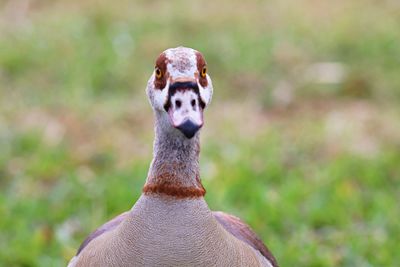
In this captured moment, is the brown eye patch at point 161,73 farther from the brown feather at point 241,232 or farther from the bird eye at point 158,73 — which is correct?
the brown feather at point 241,232

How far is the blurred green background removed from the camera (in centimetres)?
447

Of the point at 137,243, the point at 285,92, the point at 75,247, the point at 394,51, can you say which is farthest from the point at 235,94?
the point at 137,243

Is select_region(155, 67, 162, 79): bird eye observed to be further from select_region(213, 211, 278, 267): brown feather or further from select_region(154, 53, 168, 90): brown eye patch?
select_region(213, 211, 278, 267): brown feather

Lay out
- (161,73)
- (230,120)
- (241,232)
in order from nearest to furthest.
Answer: (161,73)
(241,232)
(230,120)

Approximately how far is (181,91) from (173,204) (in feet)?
1.20

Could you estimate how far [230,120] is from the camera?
225 inches

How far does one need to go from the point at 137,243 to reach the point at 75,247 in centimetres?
170

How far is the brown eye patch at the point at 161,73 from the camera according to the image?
2.54m

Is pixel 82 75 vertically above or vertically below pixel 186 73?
above

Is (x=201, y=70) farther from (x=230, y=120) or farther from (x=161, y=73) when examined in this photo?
(x=230, y=120)

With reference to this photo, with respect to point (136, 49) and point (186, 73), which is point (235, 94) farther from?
point (186, 73)

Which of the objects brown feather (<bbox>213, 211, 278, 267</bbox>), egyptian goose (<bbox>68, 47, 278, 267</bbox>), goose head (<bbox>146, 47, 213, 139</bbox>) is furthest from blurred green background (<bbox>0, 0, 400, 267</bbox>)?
goose head (<bbox>146, 47, 213, 139</bbox>)

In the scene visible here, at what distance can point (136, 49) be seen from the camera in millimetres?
6797

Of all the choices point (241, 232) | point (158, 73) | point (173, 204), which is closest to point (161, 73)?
point (158, 73)
